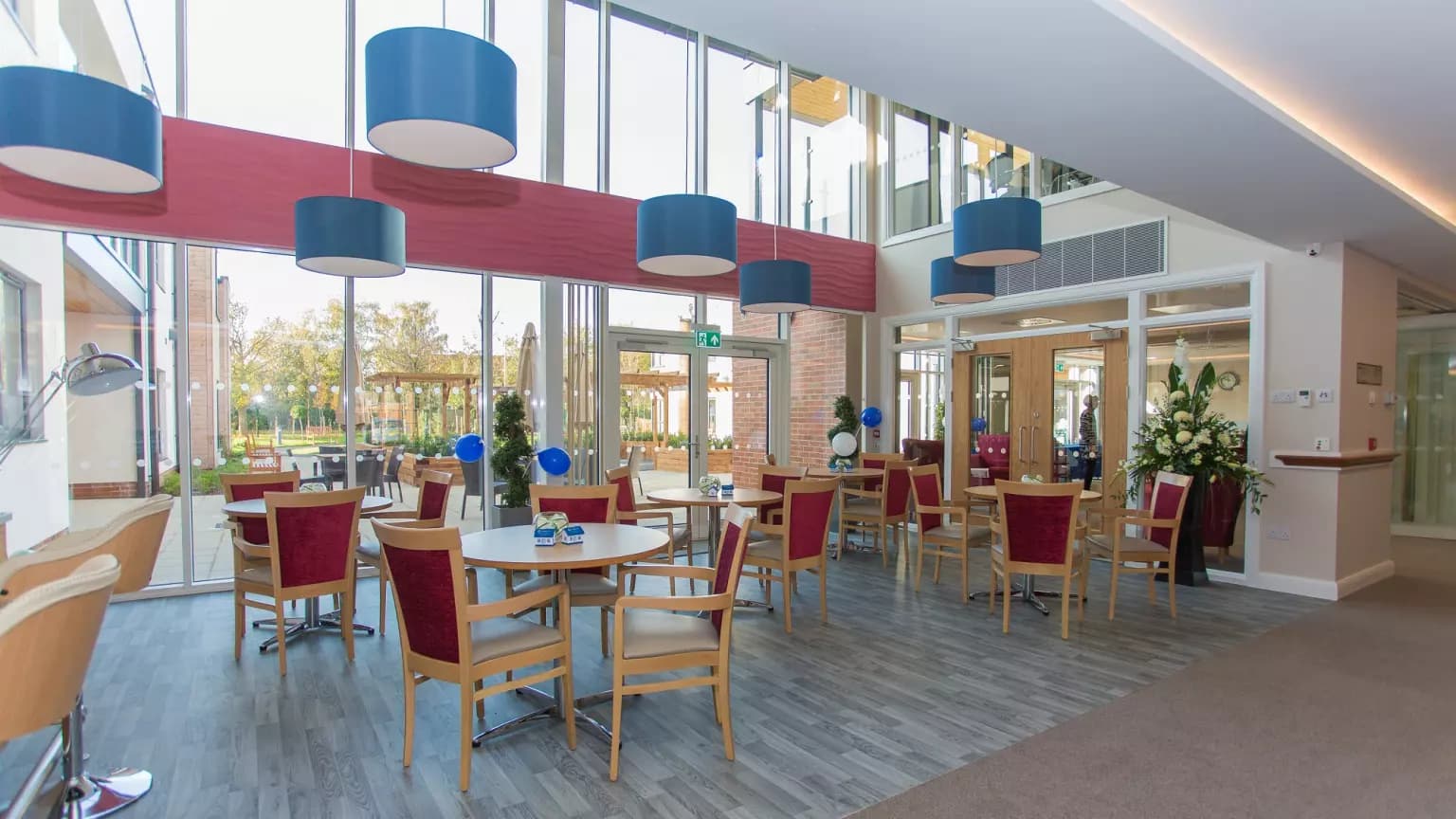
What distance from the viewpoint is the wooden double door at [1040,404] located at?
23.1ft

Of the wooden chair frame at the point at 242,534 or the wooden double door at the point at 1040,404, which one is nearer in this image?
the wooden chair frame at the point at 242,534

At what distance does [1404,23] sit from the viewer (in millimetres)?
3143

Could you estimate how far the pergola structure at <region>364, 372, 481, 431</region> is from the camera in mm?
6456

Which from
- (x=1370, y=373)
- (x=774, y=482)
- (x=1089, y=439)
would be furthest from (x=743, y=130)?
(x=1370, y=373)

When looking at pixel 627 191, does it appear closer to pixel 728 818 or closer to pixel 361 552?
pixel 361 552

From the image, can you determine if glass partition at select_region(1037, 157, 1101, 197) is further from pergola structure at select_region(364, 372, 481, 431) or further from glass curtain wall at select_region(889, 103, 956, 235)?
pergola structure at select_region(364, 372, 481, 431)

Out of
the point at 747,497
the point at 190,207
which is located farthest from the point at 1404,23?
the point at 190,207

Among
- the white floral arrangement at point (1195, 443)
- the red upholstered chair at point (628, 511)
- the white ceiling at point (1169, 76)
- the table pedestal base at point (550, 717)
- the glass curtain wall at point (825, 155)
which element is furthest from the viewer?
the glass curtain wall at point (825, 155)

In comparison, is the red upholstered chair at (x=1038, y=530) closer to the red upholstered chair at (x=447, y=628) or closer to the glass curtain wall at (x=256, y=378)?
the red upholstered chair at (x=447, y=628)

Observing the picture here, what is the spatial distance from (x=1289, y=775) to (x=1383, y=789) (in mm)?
312

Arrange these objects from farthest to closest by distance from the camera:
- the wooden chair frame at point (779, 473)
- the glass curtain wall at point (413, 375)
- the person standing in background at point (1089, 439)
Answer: the person standing in background at point (1089, 439), the glass curtain wall at point (413, 375), the wooden chair frame at point (779, 473)

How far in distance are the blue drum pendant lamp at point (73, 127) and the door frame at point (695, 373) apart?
4413 millimetres

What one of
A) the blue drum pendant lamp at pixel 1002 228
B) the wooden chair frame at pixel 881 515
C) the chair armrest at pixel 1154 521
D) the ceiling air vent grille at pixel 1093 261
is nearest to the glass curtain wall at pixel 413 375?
the wooden chair frame at pixel 881 515

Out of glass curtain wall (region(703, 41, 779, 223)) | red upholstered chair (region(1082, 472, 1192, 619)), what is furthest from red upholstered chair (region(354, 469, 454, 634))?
glass curtain wall (region(703, 41, 779, 223))
